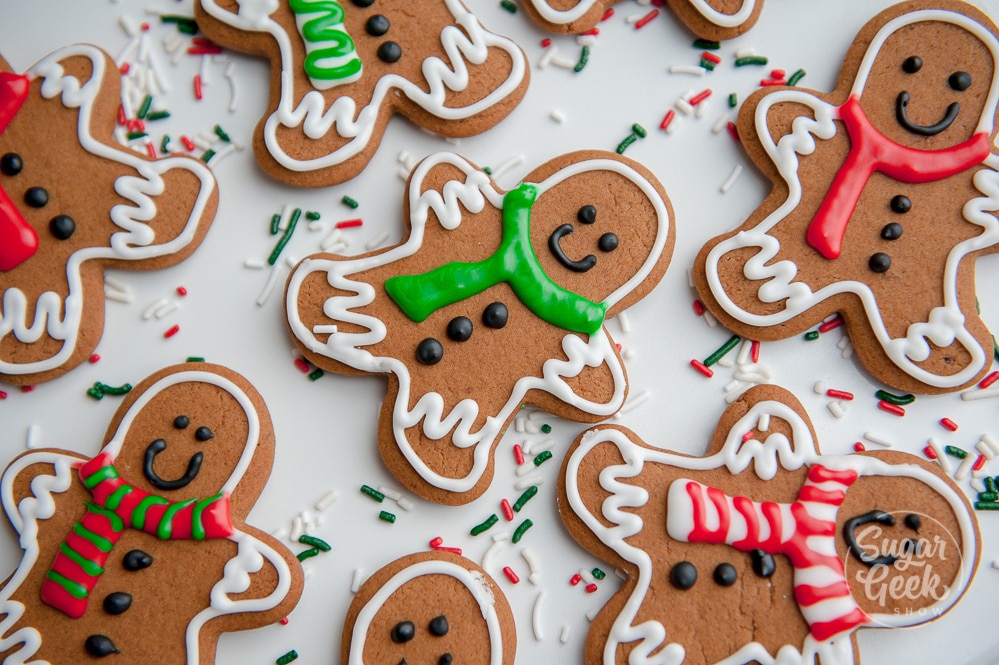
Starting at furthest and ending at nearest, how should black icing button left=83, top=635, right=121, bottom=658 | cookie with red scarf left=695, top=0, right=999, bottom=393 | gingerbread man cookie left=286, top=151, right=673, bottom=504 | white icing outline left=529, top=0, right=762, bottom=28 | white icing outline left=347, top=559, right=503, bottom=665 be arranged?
white icing outline left=529, top=0, right=762, bottom=28 → cookie with red scarf left=695, top=0, right=999, bottom=393 → gingerbread man cookie left=286, top=151, right=673, bottom=504 → white icing outline left=347, top=559, right=503, bottom=665 → black icing button left=83, top=635, right=121, bottom=658

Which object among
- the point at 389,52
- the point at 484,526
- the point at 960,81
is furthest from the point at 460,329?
the point at 960,81

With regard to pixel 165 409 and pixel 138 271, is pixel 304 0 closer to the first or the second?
pixel 138 271

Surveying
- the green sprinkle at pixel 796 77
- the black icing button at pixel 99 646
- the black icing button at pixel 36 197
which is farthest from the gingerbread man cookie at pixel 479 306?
the black icing button at pixel 99 646

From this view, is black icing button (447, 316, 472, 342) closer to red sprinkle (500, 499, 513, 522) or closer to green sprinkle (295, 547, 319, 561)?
red sprinkle (500, 499, 513, 522)

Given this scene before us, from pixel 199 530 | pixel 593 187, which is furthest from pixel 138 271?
pixel 593 187

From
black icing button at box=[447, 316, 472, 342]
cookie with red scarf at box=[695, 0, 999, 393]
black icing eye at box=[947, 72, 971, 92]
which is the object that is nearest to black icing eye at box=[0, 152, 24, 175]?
black icing button at box=[447, 316, 472, 342]

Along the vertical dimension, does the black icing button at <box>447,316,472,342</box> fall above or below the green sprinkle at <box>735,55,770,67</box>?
below
